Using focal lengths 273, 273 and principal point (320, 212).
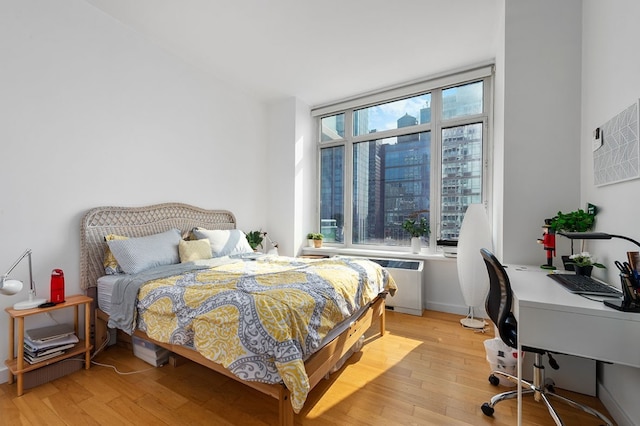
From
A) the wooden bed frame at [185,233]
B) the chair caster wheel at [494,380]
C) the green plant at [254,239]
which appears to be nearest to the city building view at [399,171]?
the green plant at [254,239]

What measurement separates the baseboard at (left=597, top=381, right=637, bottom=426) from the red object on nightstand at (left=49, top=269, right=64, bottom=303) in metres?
3.68

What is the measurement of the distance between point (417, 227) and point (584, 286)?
85.3 inches

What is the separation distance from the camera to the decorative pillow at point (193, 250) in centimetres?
272

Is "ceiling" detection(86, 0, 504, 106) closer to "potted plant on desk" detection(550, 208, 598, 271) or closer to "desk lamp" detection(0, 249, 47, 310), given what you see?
"potted plant on desk" detection(550, 208, 598, 271)

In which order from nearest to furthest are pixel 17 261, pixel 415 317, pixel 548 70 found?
pixel 17 261, pixel 548 70, pixel 415 317

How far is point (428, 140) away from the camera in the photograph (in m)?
3.83

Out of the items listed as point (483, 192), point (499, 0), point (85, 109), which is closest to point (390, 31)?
point (499, 0)

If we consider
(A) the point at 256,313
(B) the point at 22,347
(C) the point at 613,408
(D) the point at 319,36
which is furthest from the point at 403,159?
(B) the point at 22,347

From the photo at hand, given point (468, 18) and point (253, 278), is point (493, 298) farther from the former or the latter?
point (468, 18)

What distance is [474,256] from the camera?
2.92 metres

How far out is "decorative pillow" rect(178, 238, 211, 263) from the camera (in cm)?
272

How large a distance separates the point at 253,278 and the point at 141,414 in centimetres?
101

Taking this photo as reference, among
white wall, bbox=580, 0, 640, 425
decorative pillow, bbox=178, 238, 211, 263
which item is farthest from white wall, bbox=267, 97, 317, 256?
white wall, bbox=580, 0, 640, 425

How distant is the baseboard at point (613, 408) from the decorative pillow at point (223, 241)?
325 centimetres
